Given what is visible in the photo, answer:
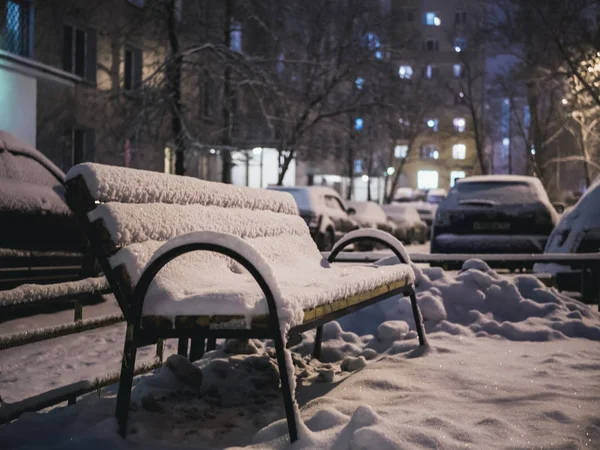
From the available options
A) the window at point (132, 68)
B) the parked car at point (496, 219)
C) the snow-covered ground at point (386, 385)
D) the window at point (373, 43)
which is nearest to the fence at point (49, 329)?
the snow-covered ground at point (386, 385)

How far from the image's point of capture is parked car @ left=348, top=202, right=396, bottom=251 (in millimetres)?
23328

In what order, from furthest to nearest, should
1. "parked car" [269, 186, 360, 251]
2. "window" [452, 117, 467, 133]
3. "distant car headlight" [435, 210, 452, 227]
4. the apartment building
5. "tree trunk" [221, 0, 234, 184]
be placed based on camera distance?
"window" [452, 117, 467, 133]
the apartment building
"tree trunk" [221, 0, 234, 184]
"parked car" [269, 186, 360, 251]
"distant car headlight" [435, 210, 452, 227]

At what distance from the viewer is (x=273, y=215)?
543 centimetres

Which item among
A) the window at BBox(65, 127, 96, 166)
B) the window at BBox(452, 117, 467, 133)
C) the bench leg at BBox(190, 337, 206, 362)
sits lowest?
the bench leg at BBox(190, 337, 206, 362)

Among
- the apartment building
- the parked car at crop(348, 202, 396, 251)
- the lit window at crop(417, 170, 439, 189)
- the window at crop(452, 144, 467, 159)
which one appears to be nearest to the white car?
the parked car at crop(348, 202, 396, 251)

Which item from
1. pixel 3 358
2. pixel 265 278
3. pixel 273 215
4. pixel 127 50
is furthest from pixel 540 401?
pixel 127 50

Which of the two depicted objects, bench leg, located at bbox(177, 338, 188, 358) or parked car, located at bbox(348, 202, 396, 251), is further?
parked car, located at bbox(348, 202, 396, 251)

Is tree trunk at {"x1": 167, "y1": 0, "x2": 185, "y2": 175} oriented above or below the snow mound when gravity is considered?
above

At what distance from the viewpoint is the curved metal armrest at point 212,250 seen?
10.2ft

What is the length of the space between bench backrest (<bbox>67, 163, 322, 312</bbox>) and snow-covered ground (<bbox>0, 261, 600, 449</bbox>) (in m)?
0.64

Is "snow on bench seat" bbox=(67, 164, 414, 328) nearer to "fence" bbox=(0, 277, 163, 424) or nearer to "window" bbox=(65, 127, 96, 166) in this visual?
"fence" bbox=(0, 277, 163, 424)

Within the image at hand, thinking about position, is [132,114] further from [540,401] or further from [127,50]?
[540,401]

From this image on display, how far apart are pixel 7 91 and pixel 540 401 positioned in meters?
16.5

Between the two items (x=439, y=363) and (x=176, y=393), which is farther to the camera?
(x=439, y=363)
